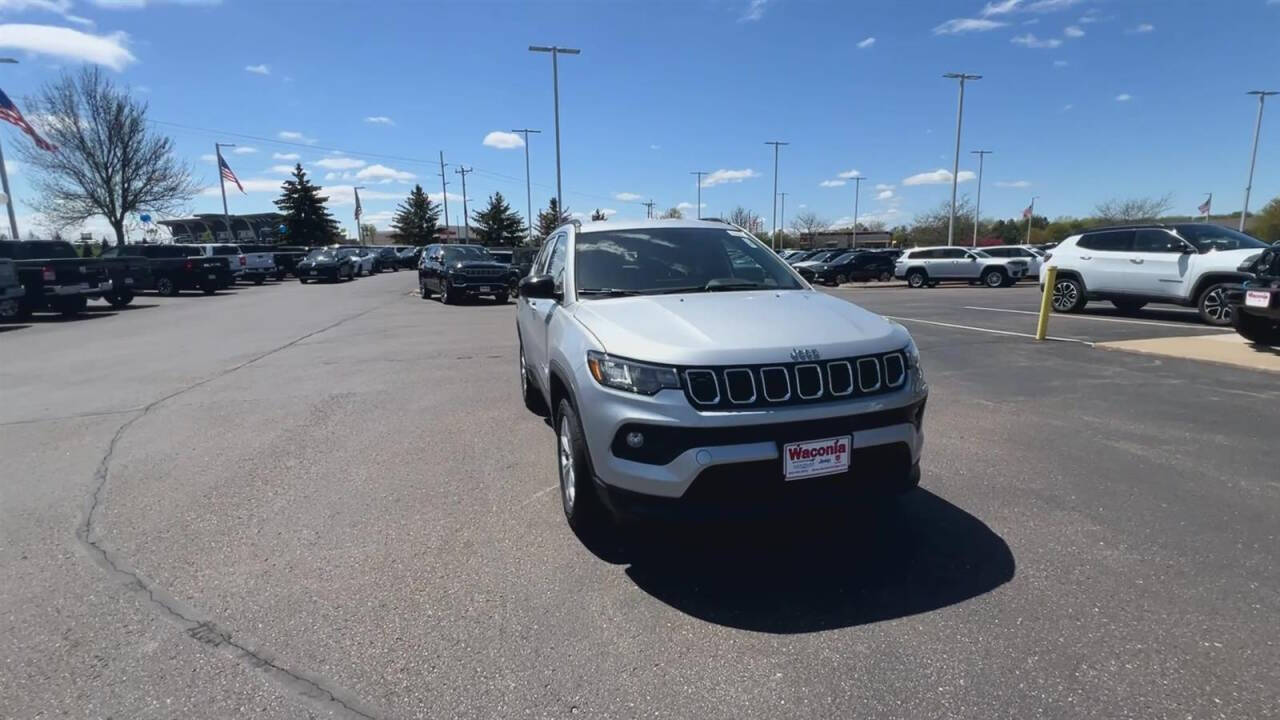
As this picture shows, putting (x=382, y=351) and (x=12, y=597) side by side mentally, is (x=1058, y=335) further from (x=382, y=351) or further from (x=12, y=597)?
(x=12, y=597)

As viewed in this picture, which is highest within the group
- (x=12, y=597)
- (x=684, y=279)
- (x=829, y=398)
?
(x=684, y=279)

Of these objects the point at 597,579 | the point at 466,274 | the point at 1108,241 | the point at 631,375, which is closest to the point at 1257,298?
the point at 1108,241

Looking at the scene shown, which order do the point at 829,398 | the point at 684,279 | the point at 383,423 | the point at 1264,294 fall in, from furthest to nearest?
the point at 1264,294, the point at 383,423, the point at 684,279, the point at 829,398

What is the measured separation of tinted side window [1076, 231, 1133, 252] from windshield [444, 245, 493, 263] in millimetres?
15997

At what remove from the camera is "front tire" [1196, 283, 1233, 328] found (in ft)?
38.6

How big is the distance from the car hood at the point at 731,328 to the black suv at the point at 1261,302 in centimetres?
788

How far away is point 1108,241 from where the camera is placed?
13.5 m

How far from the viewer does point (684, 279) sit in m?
4.46

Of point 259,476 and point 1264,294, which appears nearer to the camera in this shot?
point 259,476

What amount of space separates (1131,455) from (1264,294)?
5527mm

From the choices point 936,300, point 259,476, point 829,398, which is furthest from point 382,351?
point 936,300

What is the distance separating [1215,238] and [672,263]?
41.9 ft

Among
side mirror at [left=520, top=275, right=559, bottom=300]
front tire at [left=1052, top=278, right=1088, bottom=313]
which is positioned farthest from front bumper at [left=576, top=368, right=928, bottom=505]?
front tire at [left=1052, top=278, right=1088, bottom=313]

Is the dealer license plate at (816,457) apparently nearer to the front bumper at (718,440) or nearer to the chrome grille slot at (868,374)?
the front bumper at (718,440)
